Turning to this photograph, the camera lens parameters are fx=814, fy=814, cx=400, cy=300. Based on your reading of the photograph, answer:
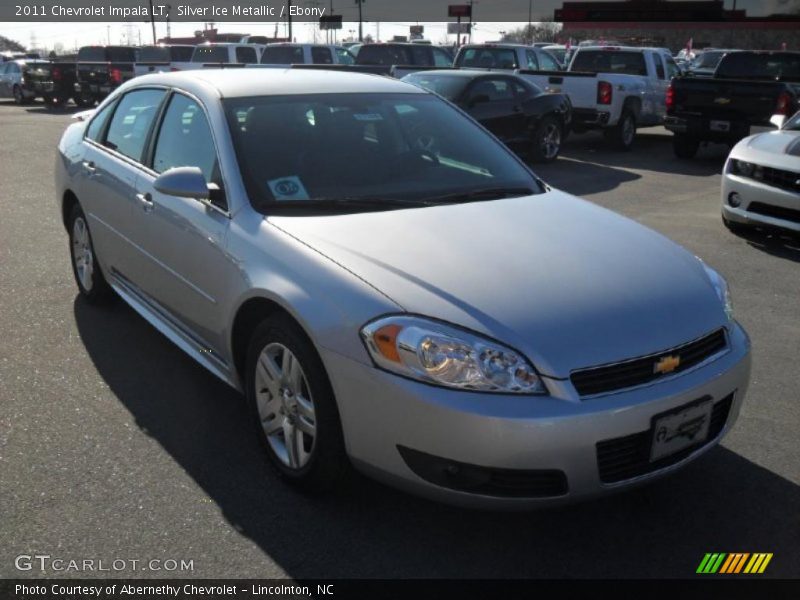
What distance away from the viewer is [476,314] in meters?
2.79

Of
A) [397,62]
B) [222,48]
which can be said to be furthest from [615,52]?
[222,48]

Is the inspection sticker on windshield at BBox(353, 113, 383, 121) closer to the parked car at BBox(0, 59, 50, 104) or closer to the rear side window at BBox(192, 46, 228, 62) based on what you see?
the rear side window at BBox(192, 46, 228, 62)

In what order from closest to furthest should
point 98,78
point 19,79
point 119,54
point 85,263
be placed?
1. point 85,263
2. point 98,78
3. point 19,79
4. point 119,54

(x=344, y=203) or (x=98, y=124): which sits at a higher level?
(x=98, y=124)

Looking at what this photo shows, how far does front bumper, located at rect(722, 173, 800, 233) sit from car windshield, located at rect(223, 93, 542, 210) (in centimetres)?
395

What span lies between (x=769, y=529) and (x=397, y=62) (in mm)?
17671

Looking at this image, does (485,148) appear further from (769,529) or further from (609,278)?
(769,529)

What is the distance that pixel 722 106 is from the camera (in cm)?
1290

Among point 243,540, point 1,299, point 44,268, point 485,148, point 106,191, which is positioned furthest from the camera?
point 44,268

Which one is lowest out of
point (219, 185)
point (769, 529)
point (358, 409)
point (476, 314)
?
point (769, 529)

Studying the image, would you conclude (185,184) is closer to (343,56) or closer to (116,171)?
Answer: (116,171)

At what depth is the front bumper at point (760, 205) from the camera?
7.23 meters

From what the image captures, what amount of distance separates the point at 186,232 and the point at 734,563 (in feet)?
8.90

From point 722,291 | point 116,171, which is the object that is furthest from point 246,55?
point 722,291
